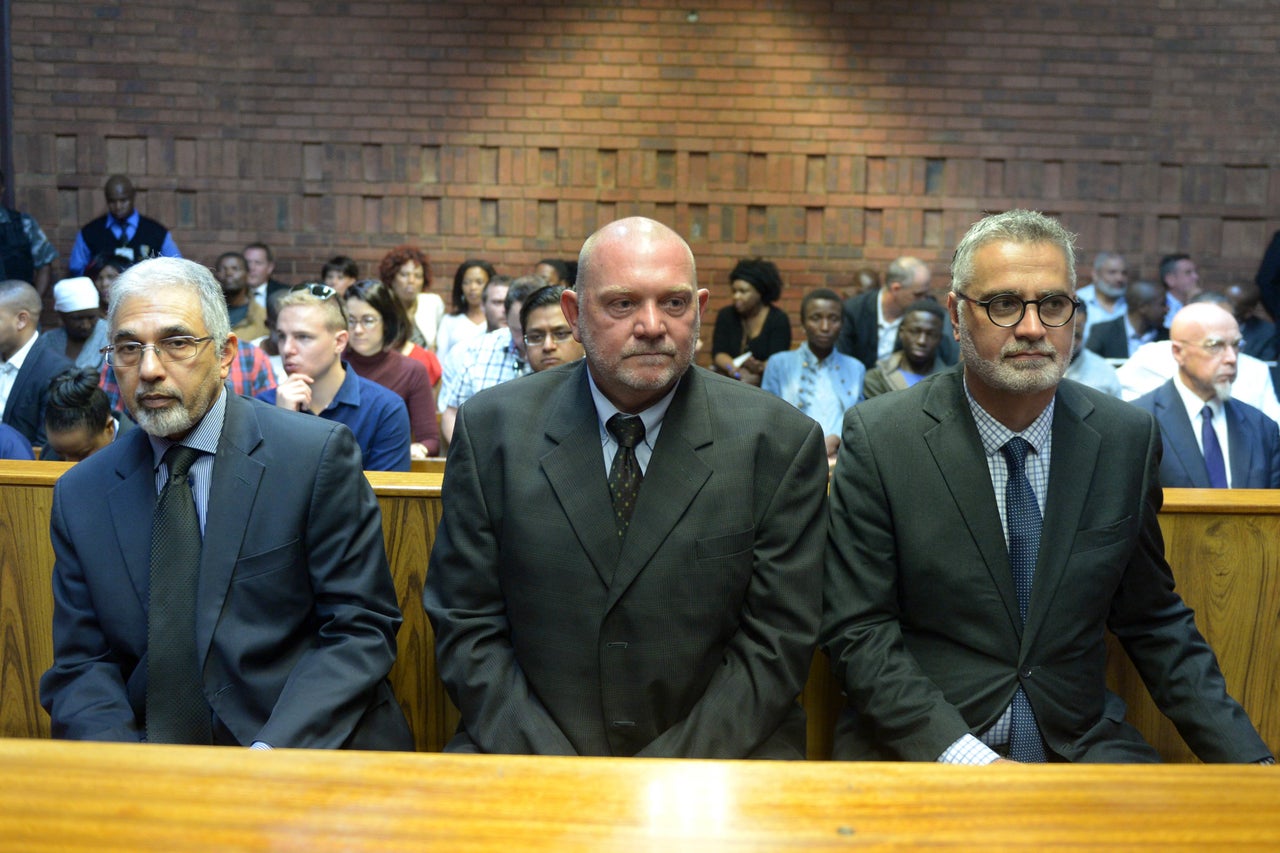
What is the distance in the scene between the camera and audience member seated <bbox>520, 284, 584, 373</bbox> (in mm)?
3604

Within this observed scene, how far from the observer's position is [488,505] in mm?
2014

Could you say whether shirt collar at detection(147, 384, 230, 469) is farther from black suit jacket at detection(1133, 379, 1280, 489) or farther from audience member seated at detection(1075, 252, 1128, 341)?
audience member seated at detection(1075, 252, 1128, 341)

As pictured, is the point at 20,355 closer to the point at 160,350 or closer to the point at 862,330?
the point at 160,350

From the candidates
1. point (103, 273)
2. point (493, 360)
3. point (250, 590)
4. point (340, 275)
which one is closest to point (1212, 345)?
point (493, 360)

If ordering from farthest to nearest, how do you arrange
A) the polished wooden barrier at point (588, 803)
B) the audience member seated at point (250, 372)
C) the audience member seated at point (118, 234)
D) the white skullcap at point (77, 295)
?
the audience member seated at point (118, 234)
the white skullcap at point (77, 295)
the audience member seated at point (250, 372)
the polished wooden barrier at point (588, 803)

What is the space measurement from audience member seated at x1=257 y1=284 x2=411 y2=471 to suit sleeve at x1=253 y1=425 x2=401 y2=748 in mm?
1306

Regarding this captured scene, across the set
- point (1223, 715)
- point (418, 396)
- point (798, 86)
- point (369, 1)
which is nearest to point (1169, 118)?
point (798, 86)

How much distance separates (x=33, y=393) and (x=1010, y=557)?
3875 millimetres

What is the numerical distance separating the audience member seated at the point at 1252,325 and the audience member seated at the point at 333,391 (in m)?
A: 5.18

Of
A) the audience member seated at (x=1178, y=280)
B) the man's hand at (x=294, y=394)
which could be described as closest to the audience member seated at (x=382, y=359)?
the man's hand at (x=294, y=394)

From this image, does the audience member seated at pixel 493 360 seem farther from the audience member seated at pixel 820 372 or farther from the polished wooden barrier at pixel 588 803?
the polished wooden barrier at pixel 588 803

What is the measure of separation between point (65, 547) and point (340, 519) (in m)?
0.47

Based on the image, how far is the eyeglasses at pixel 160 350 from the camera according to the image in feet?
6.68

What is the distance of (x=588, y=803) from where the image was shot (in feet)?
4.15
